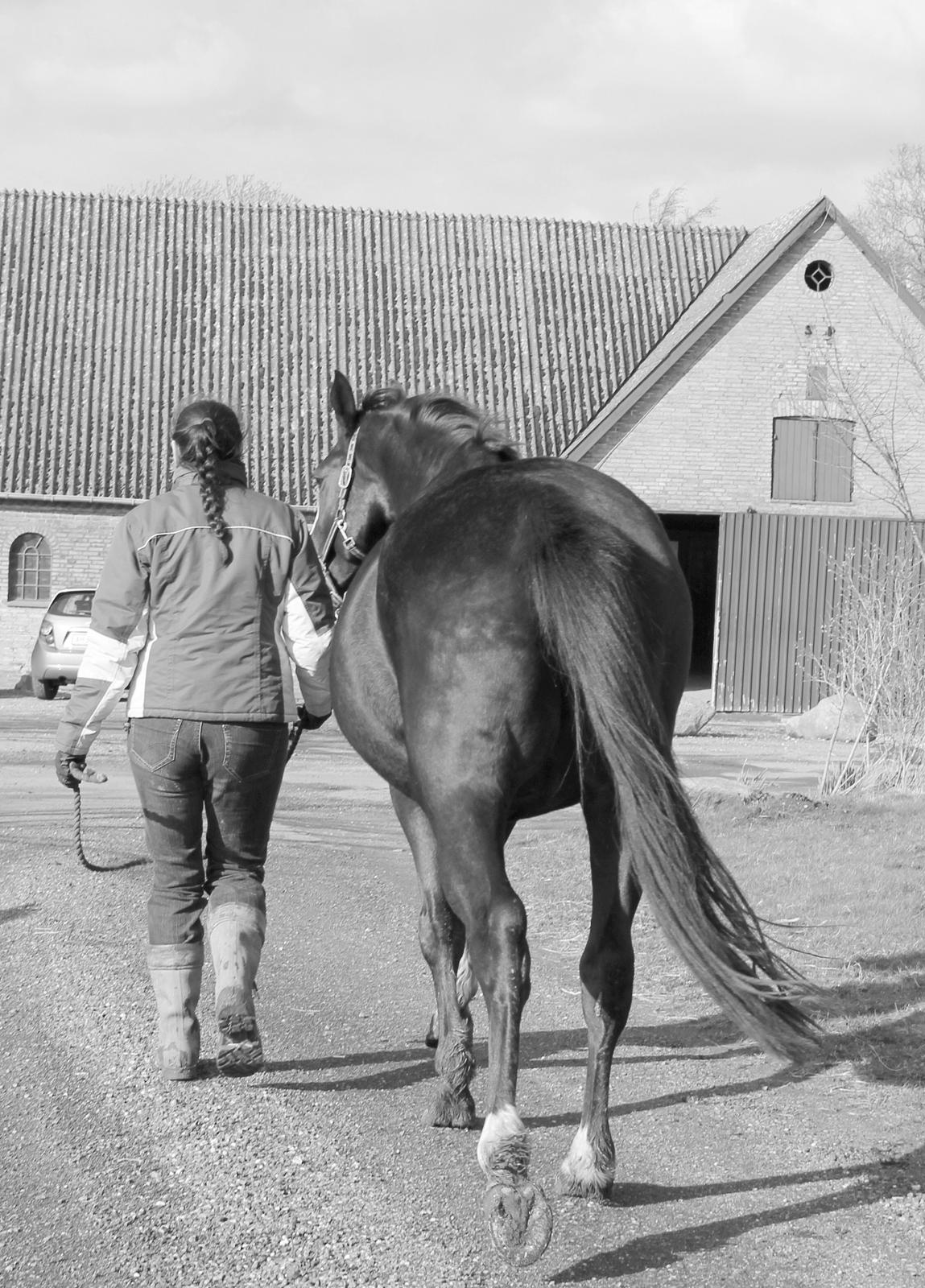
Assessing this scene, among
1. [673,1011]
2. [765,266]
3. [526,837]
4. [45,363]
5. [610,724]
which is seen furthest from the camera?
[45,363]

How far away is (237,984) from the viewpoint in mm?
5102

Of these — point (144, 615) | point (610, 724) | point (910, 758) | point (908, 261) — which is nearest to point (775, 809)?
point (910, 758)

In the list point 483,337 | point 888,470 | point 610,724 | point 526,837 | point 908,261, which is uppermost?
point 908,261

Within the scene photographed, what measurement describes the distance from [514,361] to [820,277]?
6.16 meters

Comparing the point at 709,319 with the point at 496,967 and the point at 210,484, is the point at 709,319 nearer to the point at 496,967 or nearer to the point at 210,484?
the point at 210,484

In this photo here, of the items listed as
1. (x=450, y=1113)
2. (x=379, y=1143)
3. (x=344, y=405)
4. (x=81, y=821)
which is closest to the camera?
(x=379, y=1143)

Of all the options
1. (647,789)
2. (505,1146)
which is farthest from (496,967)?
(647,789)

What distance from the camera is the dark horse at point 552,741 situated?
12.4ft

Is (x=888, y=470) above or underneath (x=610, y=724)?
above

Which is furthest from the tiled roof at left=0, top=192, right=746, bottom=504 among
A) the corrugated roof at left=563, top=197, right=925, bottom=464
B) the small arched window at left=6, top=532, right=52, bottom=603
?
the corrugated roof at left=563, top=197, right=925, bottom=464

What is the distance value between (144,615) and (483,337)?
25834mm

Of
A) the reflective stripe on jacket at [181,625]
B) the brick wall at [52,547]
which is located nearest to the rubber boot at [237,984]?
the reflective stripe on jacket at [181,625]

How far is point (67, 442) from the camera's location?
27.8 metres

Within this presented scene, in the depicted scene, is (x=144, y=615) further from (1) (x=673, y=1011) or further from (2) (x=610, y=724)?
(1) (x=673, y=1011)
